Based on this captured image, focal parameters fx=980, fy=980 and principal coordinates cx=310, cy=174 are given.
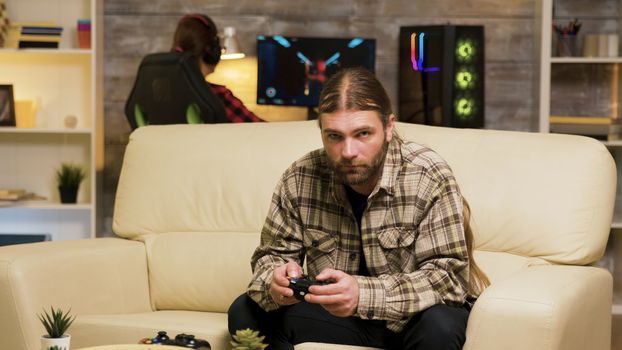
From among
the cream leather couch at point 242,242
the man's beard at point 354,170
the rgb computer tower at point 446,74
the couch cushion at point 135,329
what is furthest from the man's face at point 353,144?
the rgb computer tower at point 446,74

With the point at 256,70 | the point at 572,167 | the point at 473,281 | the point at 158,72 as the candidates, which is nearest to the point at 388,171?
the point at 473,281

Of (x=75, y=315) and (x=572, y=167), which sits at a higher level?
(x=572, y=167)

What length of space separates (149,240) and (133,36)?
270cm

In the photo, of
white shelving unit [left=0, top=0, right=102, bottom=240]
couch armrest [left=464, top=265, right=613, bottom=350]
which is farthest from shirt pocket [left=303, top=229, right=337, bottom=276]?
white shelving unit [left=0, top=0, right=102, bottom=240]

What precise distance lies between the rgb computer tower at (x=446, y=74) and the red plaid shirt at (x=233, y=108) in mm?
1032

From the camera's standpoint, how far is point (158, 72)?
4.62 meters

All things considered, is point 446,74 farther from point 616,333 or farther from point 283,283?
point 283,283

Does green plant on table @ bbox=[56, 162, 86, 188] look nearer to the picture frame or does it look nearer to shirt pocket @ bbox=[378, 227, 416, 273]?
the picture frame

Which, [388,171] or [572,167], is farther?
[572,167]

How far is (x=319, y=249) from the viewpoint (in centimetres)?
252

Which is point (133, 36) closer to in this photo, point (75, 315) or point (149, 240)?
point (149, 240)

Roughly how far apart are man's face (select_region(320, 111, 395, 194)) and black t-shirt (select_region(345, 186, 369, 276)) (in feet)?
0.34

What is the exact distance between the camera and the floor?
14.1 feet

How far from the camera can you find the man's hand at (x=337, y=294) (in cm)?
214
